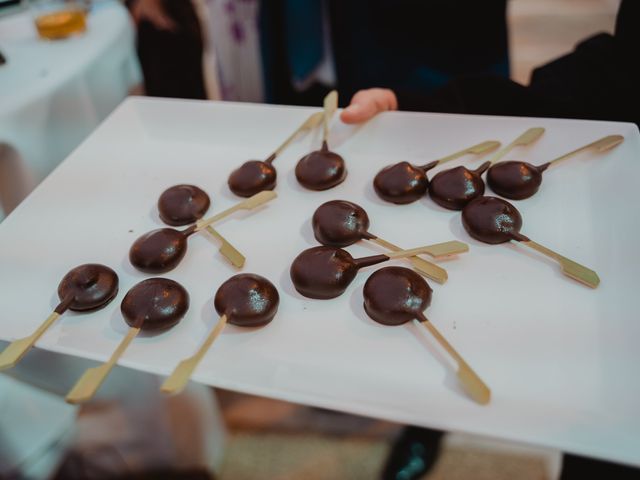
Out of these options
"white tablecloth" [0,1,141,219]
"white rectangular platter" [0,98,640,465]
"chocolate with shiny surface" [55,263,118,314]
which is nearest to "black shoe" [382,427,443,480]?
"white rectangular platter" [0,98,640,465]

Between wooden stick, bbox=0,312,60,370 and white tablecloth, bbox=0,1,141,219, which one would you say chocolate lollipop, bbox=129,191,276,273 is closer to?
wooden stick, bbox=0,312,60,370

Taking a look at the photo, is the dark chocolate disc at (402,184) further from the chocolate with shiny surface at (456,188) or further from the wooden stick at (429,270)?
the wooden stick at (429,270)

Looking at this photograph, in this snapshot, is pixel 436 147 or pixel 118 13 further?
pixel 118 13

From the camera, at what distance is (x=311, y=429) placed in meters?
1.19

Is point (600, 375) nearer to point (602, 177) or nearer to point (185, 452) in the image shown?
point (602, 177)

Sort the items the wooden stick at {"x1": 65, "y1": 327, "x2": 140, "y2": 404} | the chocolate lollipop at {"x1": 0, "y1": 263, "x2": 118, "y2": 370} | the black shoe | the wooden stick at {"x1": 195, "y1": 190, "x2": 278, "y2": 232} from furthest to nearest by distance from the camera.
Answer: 1. the black shoe
2. the wooden stick at {"x1": 195, "y1": 190, "x2": 278, "y2": 232}
3. the chocolate lollipop at {"x1": 0, "y1": 263, "x2": 118, "y2": 370}
4. the wooden stick at {"x1": 65, "y1": 327, "x2": 140, "y2": 404}

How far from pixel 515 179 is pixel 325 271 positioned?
327 millimetres

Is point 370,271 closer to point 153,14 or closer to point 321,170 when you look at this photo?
point 321,170

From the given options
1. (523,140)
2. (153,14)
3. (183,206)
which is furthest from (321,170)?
(153,14)

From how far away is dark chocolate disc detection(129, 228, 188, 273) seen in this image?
0.68 meters

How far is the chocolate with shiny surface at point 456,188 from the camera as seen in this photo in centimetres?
75

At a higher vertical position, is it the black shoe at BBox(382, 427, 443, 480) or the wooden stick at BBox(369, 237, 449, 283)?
the wooden stick at BBox(369, 237, 449, 283)

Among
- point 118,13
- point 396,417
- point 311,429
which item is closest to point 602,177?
point 396,417

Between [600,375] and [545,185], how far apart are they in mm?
340
